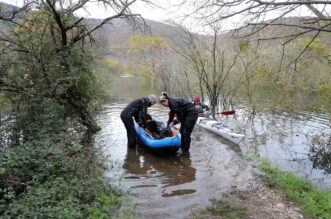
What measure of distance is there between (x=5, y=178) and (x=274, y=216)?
4704 millimetres

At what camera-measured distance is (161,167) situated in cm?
848

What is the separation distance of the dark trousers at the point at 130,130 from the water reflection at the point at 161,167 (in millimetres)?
337

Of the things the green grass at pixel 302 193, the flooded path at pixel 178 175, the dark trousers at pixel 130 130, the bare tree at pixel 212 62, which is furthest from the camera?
the bare tree at pixel 212 62

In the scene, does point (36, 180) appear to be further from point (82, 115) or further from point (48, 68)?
point (82, 115)

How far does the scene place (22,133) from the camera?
25.4 feet

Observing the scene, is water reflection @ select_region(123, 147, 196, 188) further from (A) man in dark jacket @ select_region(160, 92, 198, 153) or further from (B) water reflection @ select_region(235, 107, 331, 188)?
(B) water reflection @ select_region(235, 107, 331, 188)

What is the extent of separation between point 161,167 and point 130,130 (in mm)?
2209

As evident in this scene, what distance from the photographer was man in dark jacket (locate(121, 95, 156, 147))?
10.1 metres

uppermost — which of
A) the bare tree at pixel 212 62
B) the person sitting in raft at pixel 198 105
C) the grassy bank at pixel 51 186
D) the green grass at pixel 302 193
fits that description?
the bare tree at pixel 212 62

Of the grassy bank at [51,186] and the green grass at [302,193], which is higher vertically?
the grassy bank at [51,186]

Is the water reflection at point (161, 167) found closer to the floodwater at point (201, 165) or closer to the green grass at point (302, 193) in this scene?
the floodwater at point (201, 165)

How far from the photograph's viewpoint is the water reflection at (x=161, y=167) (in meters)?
7.59

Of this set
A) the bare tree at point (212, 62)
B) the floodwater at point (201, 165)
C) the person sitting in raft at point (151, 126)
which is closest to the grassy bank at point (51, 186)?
the floodwater at point (201, 165)

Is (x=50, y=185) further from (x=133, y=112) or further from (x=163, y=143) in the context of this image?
(x=133, y=112)
